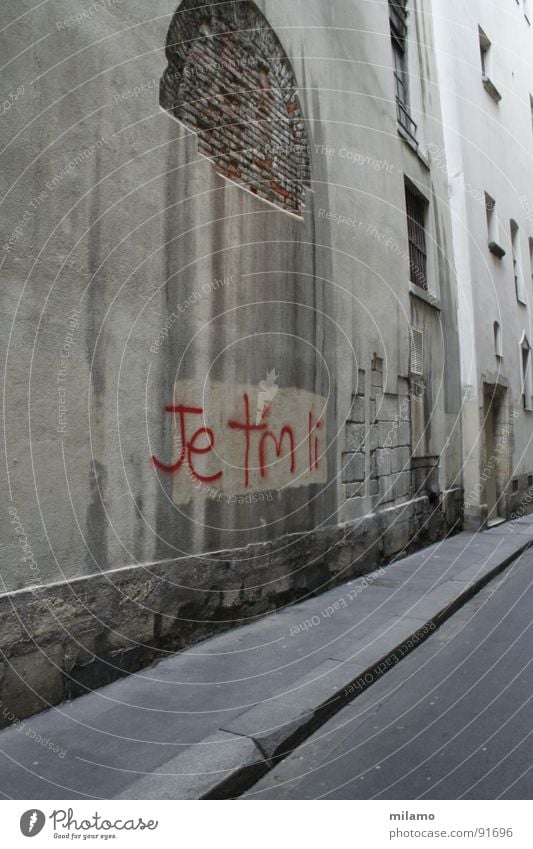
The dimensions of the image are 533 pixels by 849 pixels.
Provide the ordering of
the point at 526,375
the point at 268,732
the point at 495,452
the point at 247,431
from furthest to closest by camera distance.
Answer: the point at 526,375
the point at 495,452
the point at 247,431
the point at 268,732

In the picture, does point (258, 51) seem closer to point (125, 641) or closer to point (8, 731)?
point (125, 641)

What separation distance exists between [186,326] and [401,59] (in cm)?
818

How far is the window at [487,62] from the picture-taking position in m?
14.1

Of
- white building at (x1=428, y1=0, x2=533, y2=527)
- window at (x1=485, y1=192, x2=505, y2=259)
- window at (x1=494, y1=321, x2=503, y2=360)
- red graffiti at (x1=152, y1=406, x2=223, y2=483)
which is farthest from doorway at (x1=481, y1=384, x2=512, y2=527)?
red graffiti at (x1=152, y1=406, x2=223, y2=483)

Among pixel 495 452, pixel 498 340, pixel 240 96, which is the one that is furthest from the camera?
pixel 498 340

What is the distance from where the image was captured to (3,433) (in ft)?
12.4

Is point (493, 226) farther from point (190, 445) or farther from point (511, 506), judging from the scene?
point (190, 445)

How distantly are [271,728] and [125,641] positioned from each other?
1.29 metres

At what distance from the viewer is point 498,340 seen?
13781mm

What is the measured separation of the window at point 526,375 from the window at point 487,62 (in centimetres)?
523

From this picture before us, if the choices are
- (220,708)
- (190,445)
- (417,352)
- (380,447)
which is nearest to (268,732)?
(220,708)

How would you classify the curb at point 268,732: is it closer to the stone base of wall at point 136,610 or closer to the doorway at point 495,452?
the stone base of wall at point 136,610

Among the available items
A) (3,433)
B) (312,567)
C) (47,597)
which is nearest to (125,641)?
(47,597)

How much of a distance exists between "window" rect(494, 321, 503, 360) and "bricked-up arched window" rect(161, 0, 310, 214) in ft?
25.8
